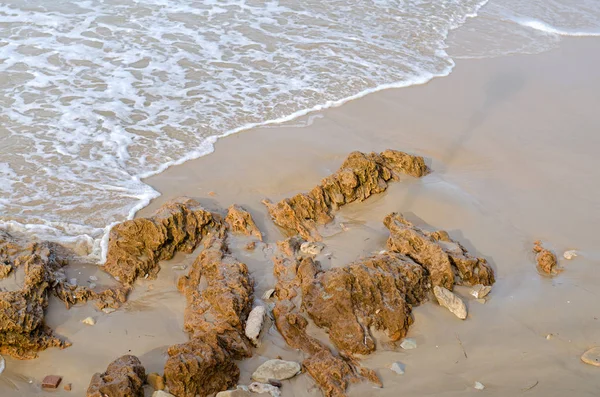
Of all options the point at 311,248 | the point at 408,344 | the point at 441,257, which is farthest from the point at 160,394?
the point at 441,257

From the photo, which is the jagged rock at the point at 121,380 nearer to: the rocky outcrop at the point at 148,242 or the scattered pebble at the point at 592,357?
the rocky outcrop at the point at 148,242

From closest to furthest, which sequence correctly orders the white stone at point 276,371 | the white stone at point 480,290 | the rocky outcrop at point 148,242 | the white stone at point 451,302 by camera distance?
1. the white stone at point 276,371
2. the white stone at point 451,302
3. the white stone at point 480,290
4. the rocky outcrop at point 148,242

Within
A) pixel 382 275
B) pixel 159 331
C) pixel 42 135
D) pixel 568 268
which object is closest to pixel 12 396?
pixel 159 331

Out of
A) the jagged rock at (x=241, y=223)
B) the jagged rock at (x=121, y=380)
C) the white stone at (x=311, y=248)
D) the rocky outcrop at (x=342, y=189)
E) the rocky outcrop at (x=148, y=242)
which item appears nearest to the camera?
the jagged rock at (x=121, y=380)

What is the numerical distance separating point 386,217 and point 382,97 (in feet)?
9.59

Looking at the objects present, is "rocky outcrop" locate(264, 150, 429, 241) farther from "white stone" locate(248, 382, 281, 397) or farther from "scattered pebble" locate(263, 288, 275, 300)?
"white stone" locate(248, 382, 281, 397)

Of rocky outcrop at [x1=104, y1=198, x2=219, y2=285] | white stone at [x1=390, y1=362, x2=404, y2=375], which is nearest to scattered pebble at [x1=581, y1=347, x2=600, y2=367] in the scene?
white stone at [x1=390, y1=362, x2=404, y2=375]

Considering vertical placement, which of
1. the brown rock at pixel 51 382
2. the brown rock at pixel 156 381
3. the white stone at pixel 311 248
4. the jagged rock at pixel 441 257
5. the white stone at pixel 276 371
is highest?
the jagged rock at pixel 441 257

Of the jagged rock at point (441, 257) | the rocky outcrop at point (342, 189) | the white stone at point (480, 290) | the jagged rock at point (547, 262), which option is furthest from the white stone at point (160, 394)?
the jagged rock at point (547, 262)

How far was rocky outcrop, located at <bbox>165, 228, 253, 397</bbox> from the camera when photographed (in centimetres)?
337

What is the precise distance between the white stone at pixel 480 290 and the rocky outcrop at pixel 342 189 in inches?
50.7

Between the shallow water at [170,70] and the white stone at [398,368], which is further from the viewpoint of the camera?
the shallow water at [170,70]

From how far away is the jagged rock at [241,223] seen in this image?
4758mm

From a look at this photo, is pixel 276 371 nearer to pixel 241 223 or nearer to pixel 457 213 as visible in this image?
pixel 241 223
